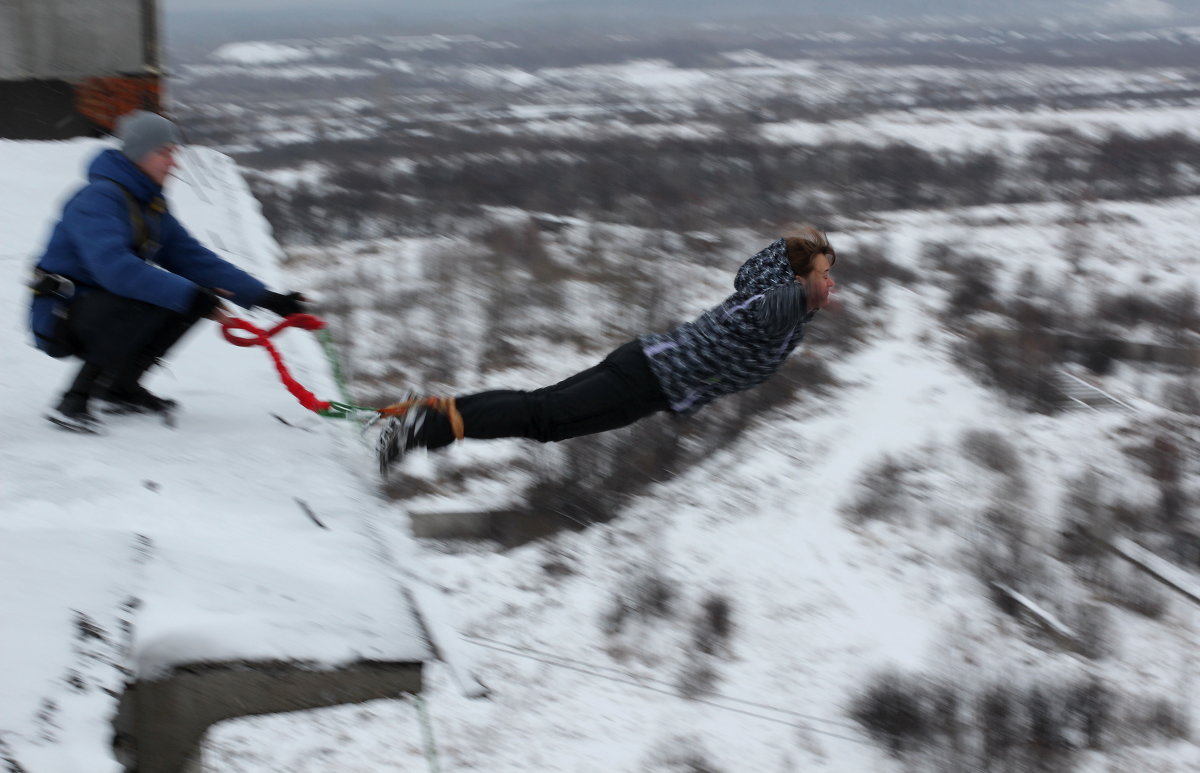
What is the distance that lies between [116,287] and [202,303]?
0.94ft

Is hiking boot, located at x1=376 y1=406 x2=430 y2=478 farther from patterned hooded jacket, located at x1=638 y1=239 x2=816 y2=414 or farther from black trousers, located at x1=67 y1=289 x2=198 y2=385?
patterned hooded jacket, located at x1=638 y1=239 x2=816 y2=414

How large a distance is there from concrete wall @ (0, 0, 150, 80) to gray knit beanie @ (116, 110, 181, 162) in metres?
7.15

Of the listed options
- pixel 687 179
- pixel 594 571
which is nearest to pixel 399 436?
pixel 594 571

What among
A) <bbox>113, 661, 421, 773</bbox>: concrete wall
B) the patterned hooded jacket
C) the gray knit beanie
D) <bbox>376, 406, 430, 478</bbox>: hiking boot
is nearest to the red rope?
<bbox>376, 406, 430, 478</bbox>: hiking boot

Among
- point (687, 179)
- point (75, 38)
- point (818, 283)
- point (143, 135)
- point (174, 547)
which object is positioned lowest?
point (687, 179)

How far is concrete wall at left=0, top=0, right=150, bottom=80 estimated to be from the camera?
10.1 m

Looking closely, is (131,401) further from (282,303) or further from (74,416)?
(282,303)

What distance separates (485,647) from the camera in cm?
1023

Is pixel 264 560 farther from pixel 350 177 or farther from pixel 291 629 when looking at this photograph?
pixel 350 177

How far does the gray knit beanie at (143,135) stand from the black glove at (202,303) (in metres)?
0.50

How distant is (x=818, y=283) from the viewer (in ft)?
14.5

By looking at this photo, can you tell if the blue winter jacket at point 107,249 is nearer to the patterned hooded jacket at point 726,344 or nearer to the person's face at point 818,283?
the patterned hooded jacket at point 726,344

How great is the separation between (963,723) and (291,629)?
7.76 m

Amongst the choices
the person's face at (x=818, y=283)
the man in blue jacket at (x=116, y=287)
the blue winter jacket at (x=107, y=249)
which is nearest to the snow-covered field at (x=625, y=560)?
the man in blue jacket at (x=116, y=287)
